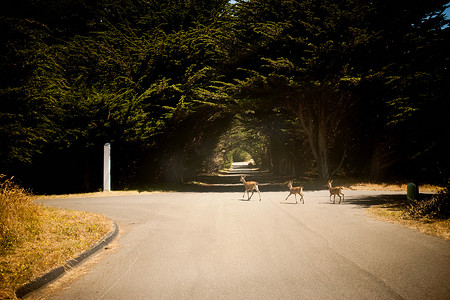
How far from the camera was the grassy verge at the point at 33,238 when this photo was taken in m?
4.25

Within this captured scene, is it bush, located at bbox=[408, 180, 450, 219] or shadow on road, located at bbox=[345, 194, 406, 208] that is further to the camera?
shadow on road, located at bbox=[345, 194, 406, 208]

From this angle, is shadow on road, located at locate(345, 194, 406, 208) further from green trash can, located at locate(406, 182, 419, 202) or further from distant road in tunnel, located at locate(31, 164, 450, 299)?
distant road in tunnel, located at locate(31, 164, 450, 299)

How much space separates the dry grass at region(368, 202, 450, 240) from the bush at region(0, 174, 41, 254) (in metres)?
9.18

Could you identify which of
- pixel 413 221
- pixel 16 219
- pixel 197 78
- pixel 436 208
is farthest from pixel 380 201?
pixel 197 78

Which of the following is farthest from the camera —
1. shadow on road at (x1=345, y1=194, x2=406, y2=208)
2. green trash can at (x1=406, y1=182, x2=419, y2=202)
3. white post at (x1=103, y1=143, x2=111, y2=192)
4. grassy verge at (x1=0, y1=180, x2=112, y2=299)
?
white post at (x1=103, y1=143, x2=111, y2=192)

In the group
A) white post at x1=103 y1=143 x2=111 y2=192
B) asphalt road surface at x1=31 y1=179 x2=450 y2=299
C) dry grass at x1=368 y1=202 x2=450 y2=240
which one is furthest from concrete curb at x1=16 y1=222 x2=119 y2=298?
white post at x1=103 y1=143 x2=111 y2=192

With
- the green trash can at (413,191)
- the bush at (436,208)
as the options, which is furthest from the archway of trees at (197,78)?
the bush at (436,208)

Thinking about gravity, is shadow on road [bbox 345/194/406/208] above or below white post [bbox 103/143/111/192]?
below

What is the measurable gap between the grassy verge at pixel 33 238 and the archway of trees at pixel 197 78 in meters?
9.95

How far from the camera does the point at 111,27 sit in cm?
2203

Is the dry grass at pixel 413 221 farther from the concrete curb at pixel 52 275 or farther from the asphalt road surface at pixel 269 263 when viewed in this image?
the concrete curb at pixel 52 275

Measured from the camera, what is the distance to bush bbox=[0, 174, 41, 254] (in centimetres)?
569

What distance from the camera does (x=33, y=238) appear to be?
5.93 meters

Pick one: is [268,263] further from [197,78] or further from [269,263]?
[197,78]
